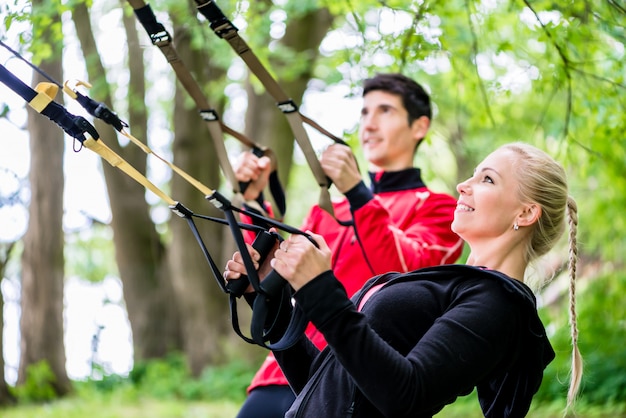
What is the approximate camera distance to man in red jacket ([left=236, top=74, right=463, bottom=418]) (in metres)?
3.15

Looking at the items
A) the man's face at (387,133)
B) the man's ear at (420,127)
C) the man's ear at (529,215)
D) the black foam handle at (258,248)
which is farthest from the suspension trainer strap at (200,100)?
the man's ear at (529,215)

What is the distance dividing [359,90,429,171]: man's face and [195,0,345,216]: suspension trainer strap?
0.51m

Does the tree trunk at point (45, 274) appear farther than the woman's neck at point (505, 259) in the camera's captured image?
Yes

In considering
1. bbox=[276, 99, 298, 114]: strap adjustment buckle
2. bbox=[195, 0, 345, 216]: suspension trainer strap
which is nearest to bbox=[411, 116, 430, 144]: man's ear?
bbox=[195, 0, 345, 216]: suspension trainer strap

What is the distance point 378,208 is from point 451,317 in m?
1.19

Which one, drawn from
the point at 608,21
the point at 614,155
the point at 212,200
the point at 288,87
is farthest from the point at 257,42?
the point at 212,200

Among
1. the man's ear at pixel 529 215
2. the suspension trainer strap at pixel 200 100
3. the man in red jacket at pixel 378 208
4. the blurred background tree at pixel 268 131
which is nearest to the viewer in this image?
the man's ear at pixel 529 215

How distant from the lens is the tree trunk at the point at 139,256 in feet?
33.0

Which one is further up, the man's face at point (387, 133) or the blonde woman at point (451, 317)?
the man's face at point (387, 133)

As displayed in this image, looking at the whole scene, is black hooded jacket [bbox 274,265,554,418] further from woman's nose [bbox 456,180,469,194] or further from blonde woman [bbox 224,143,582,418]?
woman's nose [bbox 456,180,469,194]

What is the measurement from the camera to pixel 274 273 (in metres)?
2.00

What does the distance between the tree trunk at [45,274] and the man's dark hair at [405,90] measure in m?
6.64

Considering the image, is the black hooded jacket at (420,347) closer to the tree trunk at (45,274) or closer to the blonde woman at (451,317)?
the blonde woman at (451,317)

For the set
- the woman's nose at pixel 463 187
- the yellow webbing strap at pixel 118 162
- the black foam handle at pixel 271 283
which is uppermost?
the yellow webbing strap at pixel 118 162
